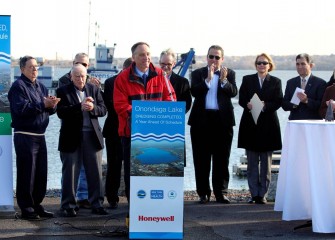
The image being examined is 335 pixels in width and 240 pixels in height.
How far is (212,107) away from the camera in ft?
36.7

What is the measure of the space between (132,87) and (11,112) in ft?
6.05

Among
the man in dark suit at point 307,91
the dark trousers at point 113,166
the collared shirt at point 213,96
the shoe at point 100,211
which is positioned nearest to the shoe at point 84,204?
the dark trousers at point 113,166

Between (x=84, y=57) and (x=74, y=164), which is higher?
(x=84, y=57)

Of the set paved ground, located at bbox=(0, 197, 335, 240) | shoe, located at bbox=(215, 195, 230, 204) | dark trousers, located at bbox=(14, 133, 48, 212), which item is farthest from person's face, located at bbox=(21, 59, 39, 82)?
shoe, located at bbox=(215, 195, 230, 204)

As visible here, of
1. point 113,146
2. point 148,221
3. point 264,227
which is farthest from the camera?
point 113,146

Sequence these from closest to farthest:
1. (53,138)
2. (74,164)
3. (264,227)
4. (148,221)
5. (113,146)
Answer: (148,221)
(264,227)
(74,164)
(113,146)
(53,138)

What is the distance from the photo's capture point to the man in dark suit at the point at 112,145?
426 inches

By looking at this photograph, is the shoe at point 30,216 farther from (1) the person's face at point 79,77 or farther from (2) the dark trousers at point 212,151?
(2) the dark trousers at point 212,151

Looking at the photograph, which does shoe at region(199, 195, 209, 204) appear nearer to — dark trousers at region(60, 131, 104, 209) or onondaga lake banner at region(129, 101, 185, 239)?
dark trousers at region(60, 131, 104, 209)

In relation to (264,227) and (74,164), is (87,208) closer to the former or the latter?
(74,164)

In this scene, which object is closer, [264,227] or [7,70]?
[264,227]

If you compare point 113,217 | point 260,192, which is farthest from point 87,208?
point 260,192

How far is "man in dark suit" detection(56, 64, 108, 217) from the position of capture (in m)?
10.1

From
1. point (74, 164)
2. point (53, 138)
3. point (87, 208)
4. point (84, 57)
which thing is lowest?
point (53, 138)
